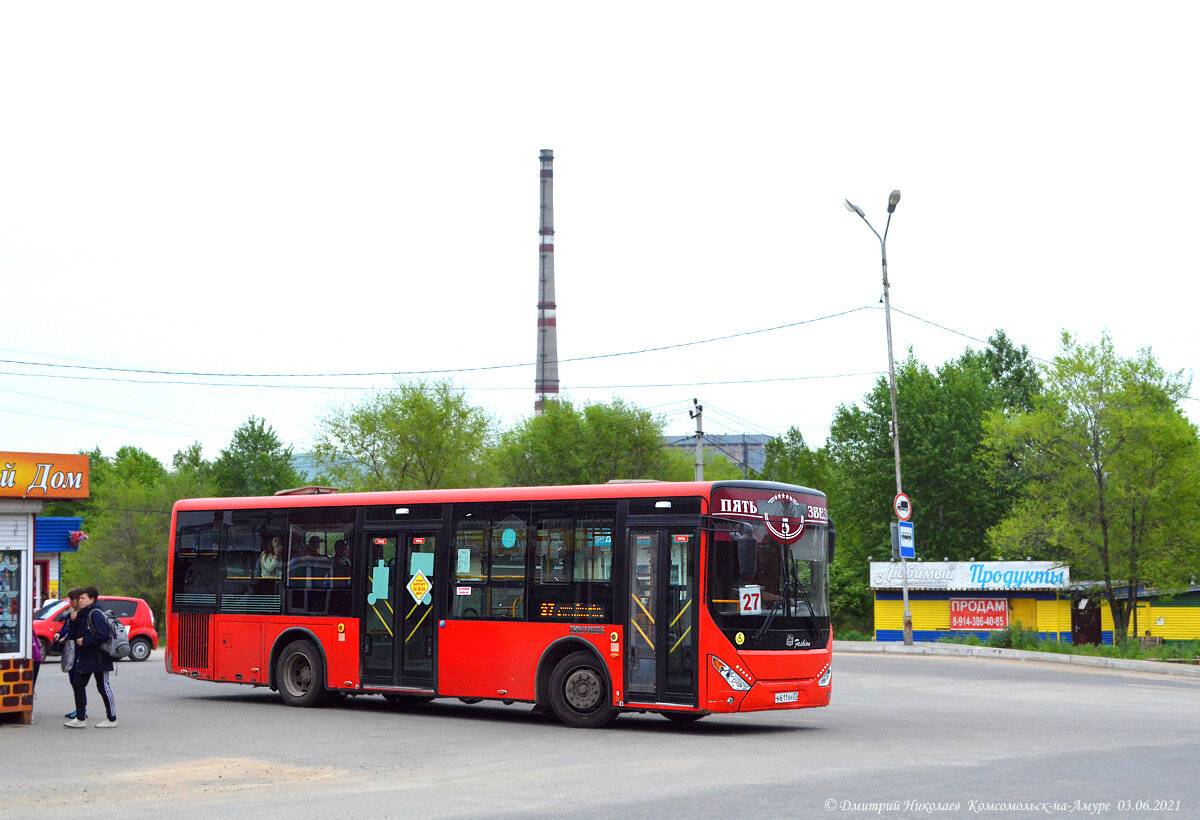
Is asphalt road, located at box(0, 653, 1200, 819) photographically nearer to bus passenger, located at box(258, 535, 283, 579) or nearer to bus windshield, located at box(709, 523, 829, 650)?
bus windshield, located at box(709, 523, 829, 650)

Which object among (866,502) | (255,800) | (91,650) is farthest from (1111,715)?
(866,502)

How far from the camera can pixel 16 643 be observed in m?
16.5

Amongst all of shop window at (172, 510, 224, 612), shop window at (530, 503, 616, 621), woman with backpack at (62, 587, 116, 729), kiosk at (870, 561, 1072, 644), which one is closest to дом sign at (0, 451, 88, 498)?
woman with backpack at (62, 587, 116, 729)

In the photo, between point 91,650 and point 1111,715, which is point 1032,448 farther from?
point 91,650

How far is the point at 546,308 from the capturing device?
256 feet

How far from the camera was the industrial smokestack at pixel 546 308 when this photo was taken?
77.9m

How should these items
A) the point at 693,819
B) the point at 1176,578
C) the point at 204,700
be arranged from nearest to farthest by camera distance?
the point at 693,819 < the point at 204,700 < the point at 1176,578

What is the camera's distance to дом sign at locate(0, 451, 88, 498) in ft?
52.1

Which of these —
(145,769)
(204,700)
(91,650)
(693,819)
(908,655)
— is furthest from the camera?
(908,655)

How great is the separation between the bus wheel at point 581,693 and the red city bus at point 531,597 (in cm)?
3

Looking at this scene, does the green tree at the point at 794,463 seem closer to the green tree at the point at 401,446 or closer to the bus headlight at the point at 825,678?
the green tree at the point at 401,446

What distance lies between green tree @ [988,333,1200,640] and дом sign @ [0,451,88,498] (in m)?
29.5

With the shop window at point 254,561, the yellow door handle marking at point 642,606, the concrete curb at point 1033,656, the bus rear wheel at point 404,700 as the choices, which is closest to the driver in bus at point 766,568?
the yellow door handle marking at point 642,606

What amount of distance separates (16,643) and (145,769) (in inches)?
193
